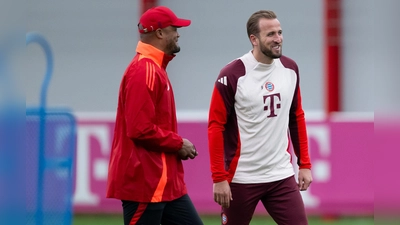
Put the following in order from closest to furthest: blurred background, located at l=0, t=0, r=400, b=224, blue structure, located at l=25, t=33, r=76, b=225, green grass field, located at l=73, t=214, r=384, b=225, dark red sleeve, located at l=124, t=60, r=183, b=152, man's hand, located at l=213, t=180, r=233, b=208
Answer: dark red sleeve, located at l=124, t=60, r=183, b=152
man's hand, located at l=213, t=180, r=233, b=208
blue structure, located at l=25, t=33, r=76, b=225
green grass field, located at l=73, t=214, r=384, b=225
blurred background, located at l=0, t=0, r=400, b=224

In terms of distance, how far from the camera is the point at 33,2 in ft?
35.8

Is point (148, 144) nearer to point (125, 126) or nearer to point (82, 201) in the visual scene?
point (125, 126)

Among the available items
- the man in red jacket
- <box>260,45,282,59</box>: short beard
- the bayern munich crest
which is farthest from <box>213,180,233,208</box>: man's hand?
<box>260,45,282,59</box>: short beard

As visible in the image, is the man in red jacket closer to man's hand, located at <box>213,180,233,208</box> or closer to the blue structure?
man's hand, located at <box>213,180,233,208</box>

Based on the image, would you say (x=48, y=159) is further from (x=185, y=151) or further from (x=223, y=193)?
(x=185, y=151)

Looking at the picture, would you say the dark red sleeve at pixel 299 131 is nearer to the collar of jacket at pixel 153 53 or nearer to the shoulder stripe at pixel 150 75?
the collar of jacket at pixel 153 53

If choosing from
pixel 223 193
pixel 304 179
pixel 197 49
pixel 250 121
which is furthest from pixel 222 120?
pixel 197 49

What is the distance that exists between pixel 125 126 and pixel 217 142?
0.69m

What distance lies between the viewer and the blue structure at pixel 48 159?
561cm

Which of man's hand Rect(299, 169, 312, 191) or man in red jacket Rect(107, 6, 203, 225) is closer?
man in red jacket Rect(107, 6, 203, 225)

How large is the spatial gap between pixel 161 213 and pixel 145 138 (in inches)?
17.2

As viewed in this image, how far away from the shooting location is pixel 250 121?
170 inches

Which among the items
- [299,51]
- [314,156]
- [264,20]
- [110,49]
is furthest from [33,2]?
[264,20]

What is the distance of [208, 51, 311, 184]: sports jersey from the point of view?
4293 millimetres
